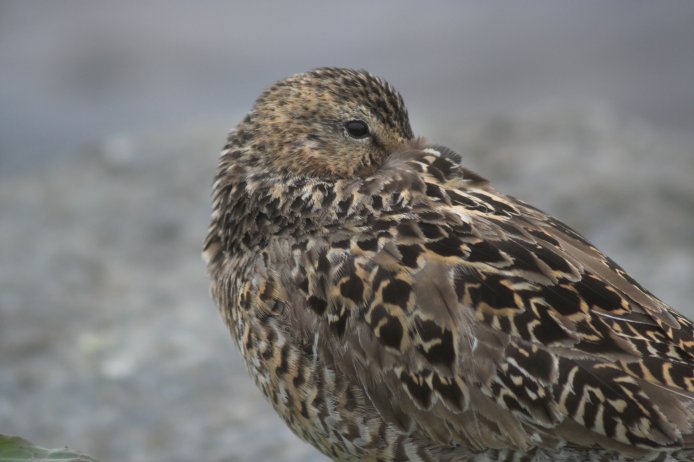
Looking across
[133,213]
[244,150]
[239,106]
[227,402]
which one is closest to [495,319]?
[244,150]

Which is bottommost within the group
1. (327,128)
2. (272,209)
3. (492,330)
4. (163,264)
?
(492,330)

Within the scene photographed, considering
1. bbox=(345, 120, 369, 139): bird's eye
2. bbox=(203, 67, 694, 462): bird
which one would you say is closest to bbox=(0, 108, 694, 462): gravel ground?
bbox=(203, 67, 694, 462): bird

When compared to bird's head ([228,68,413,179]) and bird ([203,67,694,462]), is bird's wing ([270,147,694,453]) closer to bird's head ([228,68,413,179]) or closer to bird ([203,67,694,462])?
bird ([203,67,694,462])

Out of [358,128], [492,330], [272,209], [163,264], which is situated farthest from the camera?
[163,264]

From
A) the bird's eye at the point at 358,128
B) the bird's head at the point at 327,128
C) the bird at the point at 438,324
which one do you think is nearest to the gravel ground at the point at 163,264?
the bird at the point at 438,324


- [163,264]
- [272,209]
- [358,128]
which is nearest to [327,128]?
[358,128]

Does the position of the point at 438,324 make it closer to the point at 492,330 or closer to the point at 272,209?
the point at 492,330

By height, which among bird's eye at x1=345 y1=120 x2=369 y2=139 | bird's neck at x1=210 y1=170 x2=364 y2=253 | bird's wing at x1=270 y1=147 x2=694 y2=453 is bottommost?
bird's wing at x1=270 y1=147 x2=694 y2=453
